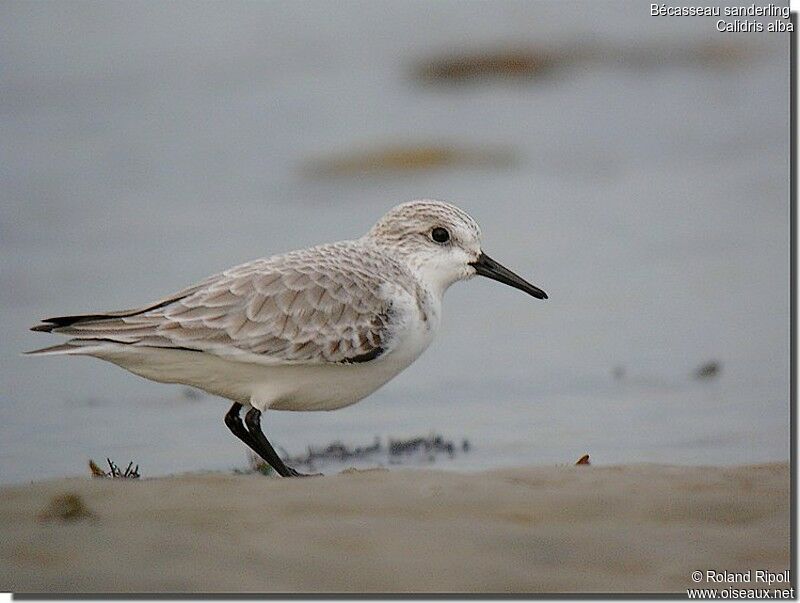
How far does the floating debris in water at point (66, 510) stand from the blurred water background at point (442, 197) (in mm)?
939

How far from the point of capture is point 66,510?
165 inches

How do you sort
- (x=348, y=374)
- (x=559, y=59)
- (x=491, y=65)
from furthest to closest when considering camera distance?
(x=491, y=65) < (x=559, y=59) < (x=348, y=374)

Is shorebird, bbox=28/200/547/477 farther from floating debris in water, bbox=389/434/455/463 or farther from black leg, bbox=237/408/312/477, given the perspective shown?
floating debris in water, bbox=389/434/455/463

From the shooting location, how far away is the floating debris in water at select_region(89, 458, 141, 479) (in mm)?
4918

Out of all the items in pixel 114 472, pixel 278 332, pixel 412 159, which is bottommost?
pixel 114 472

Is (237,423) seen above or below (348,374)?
below

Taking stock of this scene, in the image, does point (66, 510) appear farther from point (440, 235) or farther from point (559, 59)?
point (559, 59)

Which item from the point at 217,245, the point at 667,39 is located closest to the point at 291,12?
the point at 217,245

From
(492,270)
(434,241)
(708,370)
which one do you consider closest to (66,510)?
(434,241)

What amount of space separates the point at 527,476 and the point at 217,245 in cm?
248

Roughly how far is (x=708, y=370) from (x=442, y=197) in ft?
6.13

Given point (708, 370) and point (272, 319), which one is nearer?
point (272, 319)

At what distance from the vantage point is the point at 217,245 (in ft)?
21.1

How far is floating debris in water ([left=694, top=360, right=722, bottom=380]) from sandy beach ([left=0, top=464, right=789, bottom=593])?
1.62 metres
